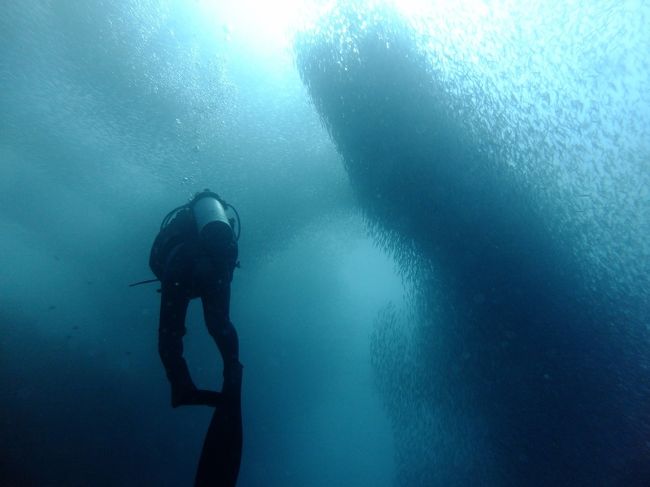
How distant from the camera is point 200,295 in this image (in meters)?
3.75

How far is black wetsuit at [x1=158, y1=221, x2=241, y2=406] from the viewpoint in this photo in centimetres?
329

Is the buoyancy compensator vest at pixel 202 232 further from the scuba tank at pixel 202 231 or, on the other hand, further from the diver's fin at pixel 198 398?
the diver's fin at pixel 198 398

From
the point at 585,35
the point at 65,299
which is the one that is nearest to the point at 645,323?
the point at 585,35

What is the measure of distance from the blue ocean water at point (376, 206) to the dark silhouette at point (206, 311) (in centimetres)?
581

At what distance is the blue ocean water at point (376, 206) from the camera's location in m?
6.95

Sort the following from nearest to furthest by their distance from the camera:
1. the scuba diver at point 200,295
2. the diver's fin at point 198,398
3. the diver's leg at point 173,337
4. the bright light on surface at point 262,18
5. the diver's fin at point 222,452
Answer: the diver's fin at point 222,452
the diver's fin at point 198,398
the scuba diver at point 200,295
the diver's leg at point 173,337
the bright light on surface at point 262,18

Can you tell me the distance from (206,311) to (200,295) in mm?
197

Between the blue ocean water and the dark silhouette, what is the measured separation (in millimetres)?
5807

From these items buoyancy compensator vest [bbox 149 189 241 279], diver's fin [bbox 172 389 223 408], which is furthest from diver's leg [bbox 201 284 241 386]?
buoyancy compensator vest [bbox 149 189 241 279]

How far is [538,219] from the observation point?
764 centimetres

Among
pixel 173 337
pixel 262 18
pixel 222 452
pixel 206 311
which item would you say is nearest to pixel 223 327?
pixel 206 311

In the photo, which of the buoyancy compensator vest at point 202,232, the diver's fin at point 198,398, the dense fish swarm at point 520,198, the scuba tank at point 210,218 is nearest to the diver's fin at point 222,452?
the diver's fin at point 198,398

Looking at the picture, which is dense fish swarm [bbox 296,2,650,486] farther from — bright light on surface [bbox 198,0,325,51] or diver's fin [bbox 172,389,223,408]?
diver's fin [bbox 172,389,223,408]

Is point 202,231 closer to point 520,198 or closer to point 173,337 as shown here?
point 173,337
